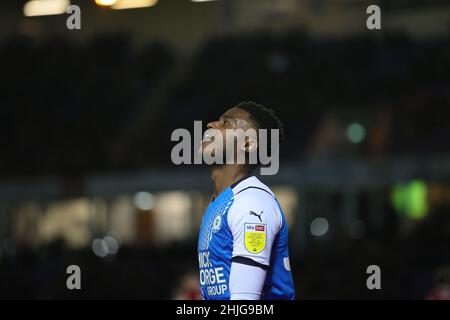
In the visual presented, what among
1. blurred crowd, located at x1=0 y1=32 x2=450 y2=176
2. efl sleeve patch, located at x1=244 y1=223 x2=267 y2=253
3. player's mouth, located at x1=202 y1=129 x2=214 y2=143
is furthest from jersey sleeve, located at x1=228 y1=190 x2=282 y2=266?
blurred crowd, located at x1=0 y1=32 x2=450 y2=176

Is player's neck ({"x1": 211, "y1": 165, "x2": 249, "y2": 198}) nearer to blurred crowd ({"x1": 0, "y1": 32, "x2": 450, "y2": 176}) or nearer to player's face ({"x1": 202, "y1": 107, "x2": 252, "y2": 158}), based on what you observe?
player's face ({"x1": 202, "y1": 107, "x2": 252, "y2": 158})

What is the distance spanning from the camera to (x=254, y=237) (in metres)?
3.17

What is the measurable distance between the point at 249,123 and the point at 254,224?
484 millimetres

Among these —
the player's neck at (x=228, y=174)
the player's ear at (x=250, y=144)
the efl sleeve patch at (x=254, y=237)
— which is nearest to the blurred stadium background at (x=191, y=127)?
the player's neck at (x=228, y=174)

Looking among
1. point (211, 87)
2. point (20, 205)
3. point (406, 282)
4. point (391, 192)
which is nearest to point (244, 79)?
point (211, 87)

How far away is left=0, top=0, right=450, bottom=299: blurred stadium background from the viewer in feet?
45.7

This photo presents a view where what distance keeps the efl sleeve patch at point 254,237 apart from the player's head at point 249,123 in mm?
393

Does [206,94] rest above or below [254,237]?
above

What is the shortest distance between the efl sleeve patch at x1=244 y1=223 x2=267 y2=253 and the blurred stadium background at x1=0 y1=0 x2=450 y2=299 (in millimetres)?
9030

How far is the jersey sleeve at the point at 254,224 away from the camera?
3.17 meters

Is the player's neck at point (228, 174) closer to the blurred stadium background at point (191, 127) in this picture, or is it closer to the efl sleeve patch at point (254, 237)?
the efl sleeve patch at point (254, 237)

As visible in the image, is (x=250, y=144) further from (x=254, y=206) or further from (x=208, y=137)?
(x=254, y=206)

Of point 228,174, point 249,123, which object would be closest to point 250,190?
point 228,174
